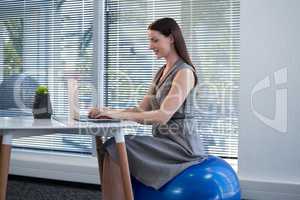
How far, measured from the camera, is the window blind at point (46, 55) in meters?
3.76

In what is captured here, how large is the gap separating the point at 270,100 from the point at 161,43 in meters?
1.07

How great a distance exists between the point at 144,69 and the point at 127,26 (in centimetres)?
43

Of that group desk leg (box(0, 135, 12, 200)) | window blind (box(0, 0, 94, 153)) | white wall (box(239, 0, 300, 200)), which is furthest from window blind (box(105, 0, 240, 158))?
desk leg (box(0, 135, 12, 200))

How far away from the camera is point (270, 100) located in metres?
2.83

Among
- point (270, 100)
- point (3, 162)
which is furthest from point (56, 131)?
point (270, 100)

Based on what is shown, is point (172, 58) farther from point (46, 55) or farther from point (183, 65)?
point (46, 55)

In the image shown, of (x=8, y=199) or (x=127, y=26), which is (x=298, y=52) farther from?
(x=8, y=199)

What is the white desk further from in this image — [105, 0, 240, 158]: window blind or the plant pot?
[105, 0, 240, 158]: window blind

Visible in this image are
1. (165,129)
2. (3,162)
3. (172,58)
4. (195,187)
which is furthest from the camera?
(172,58)

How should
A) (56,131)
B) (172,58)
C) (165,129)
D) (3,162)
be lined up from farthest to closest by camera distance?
(172,58) → (165,129) → (56,131) → (3,162)

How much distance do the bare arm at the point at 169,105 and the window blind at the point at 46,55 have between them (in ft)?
5.75

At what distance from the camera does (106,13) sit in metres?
3.66

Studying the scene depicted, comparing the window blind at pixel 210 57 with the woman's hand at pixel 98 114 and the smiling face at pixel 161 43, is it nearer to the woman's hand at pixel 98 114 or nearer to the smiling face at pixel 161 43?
the smiling face at pixel 161 43

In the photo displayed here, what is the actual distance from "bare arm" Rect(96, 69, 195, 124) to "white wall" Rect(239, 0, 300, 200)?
3.05 ft
